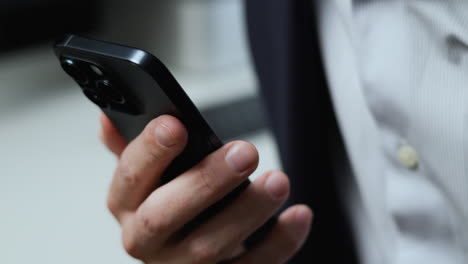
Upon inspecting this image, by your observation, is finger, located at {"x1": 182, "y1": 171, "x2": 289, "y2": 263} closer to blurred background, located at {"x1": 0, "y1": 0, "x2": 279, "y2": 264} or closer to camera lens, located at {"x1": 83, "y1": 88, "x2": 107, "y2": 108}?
camera lens, located at {"x1": 83, "y1": 88, "x2": 107, "y2": 108}

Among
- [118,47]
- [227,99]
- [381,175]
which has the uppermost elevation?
[118,47]

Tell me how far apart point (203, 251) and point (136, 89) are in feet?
0.25

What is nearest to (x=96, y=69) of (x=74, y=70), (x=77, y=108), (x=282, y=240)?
(x=74, y=70)

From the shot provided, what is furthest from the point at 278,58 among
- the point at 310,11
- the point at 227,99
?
the point at 227,99

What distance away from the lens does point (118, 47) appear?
0.62ft

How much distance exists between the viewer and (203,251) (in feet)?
0.76

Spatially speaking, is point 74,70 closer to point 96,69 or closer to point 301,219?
point 96,69

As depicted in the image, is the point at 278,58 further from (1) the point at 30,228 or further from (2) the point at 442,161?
(1) the point at 30,228

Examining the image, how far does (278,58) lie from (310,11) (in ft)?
0.11

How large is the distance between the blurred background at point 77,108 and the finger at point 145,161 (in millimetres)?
307

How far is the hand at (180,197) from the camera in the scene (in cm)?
21

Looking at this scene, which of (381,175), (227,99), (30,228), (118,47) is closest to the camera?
(118,47)

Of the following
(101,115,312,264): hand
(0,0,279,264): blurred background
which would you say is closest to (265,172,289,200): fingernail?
(101,115,312,264): hand

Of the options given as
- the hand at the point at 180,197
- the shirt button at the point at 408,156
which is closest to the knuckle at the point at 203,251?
the hand at the point at 180,197
